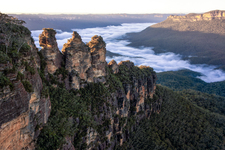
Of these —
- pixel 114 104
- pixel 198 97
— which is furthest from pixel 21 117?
pixel 198 97

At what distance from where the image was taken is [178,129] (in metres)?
55.3

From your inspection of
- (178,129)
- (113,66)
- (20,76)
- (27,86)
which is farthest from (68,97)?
(178,129)

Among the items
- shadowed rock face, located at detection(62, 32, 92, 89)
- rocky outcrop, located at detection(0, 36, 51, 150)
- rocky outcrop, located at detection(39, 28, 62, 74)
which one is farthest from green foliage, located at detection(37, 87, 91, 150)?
rocky outcrop, located at detection(39, 28, 62, 74)

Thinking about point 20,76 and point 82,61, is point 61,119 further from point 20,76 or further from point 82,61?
point 82,61

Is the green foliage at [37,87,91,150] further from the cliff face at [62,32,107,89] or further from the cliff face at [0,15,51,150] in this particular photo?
the cliff face at [62,32,107,89]

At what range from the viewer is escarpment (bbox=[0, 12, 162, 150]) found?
1650cm

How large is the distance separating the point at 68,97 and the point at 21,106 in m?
13.5

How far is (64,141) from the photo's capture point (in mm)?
22750

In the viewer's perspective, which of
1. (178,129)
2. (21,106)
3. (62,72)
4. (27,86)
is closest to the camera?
(21,106)

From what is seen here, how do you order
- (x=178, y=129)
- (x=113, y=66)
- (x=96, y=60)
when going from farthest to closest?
(x=178, y=129) → (x=113, y=66) → (x=96, y=60)

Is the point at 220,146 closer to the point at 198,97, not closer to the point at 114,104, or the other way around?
the point at 198,97

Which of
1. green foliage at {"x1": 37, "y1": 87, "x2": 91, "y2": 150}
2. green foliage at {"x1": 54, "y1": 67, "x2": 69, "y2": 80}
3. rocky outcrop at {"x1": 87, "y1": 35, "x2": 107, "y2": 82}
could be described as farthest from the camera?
rocky outcrop at {"x1": 87, "y1": 35, "x2": 107, "y2": 82}

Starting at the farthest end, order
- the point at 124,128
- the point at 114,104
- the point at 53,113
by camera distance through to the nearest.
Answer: the point at 124,128 → the point at 114,104 → the point at 53,113

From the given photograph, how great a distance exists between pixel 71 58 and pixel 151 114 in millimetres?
38283
